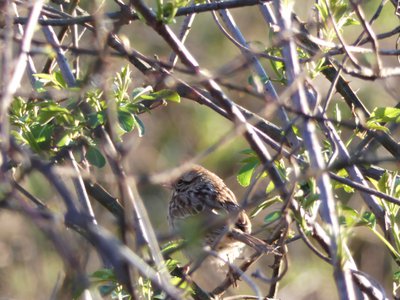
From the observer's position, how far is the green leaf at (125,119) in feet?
8.77

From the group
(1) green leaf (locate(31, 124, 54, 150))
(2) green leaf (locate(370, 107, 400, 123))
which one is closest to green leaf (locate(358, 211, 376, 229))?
(2) green leaf (locate(370, 107, 400, 123))

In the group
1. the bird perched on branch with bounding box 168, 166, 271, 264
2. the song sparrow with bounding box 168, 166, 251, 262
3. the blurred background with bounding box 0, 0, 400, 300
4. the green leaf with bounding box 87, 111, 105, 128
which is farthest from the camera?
the blurred background with bounding box 0, 0, 400, 300

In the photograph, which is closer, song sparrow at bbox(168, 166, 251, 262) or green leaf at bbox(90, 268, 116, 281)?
green leaf at bbox(90, 268, 116, 281)

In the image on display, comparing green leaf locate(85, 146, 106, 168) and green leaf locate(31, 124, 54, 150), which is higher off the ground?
green leaf locate(31, 124, 54, 150)

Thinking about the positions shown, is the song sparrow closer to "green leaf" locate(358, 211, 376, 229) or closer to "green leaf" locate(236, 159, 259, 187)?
"green leaf" locate(236, 159, 259, 187)

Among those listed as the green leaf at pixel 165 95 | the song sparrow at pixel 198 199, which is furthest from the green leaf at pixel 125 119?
the song sparrow at pixel 198 199

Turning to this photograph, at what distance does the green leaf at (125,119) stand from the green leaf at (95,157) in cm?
12

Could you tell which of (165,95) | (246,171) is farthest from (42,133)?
(246,171)

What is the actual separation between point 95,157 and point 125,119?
0.53 ft

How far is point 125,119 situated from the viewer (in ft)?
8.82

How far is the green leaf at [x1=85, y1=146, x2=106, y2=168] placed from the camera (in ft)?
8.73

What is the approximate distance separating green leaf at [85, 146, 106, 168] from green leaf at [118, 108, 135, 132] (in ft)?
0.40

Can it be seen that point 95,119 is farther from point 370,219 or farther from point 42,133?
point 370,219

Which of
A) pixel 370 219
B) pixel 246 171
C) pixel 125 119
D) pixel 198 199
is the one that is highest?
pixel 125 119
